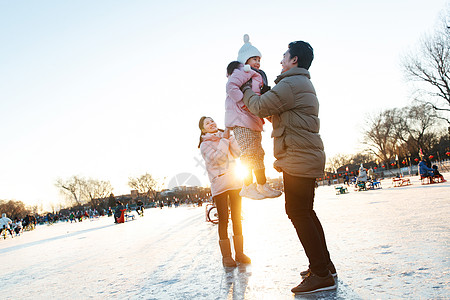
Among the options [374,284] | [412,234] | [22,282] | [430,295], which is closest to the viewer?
[430,295]

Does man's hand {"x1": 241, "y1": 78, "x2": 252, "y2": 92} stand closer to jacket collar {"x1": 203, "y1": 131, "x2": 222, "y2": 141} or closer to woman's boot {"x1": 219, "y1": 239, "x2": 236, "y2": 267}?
jacket collar {"x1": 203, "y1": 131, "x2": 222, "y2": 141}

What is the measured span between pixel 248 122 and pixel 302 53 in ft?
2.21

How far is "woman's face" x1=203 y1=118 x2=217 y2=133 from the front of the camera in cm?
345

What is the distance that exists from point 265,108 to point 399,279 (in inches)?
55.4

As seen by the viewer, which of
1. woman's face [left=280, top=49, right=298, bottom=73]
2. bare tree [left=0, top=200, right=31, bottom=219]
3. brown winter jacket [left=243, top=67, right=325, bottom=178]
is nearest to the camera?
brown winter jacket [left=243, top=67, right=325, bottom=178]

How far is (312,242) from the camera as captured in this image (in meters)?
2.01

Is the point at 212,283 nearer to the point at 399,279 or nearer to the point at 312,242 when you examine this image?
the point at 312,242

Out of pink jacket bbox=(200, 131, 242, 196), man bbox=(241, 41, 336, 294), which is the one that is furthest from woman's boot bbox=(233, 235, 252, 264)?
man bbox=(241, 41, 336, 294)

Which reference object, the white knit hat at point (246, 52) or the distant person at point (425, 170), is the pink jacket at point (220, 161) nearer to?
the white knit hat at point (246, 52)

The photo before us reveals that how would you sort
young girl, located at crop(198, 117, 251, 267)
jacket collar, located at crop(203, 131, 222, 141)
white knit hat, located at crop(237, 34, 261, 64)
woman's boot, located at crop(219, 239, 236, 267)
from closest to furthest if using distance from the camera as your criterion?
white knit hat, located at crop(237, 34, 261, 64)
woman's boot, located at crop(219, 239, 236, 267)
young girl, located at crop(198, 117, 251, 267)
jacket collar, located at crop(203, 131, 222, 141)

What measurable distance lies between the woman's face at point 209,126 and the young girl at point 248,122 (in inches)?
34.1

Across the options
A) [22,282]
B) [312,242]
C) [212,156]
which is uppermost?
[212,156]

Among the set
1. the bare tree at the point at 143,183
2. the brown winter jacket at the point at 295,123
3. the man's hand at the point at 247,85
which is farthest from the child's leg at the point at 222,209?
the bare tree at the point at 143,183

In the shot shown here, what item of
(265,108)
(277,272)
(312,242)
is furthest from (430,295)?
(265,108)
